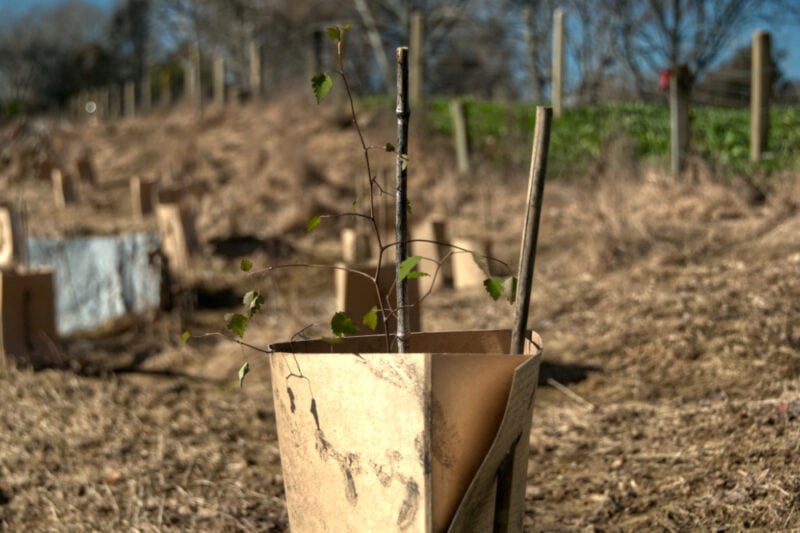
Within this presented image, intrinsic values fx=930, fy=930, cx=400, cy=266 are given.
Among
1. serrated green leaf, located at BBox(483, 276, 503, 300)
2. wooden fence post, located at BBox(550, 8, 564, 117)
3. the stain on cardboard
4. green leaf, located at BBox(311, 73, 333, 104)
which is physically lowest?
the stain on cardboard

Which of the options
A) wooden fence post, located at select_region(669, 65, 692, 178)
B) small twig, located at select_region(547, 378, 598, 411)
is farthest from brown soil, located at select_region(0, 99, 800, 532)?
wooden fence post, located at select_region(669, 65, 692, 178)

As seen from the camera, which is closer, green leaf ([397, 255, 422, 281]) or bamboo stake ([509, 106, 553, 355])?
green leaf ([397, 255, 422, 281])

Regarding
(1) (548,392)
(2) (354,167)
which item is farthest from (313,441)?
(2) (354,167)

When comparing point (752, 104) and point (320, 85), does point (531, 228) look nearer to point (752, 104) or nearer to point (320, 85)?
point (320, 85)

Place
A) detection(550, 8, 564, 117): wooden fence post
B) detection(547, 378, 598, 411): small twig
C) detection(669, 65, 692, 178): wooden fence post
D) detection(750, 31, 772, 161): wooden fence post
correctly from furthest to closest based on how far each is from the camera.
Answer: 1. detection(550, 8, 564, 117): wooden fence post
2. detection(750, 31, 772, 161): wooden fence post
3. detection(669, 65, 692, 178): wooden fence post
4. detection(547, 378, 598, 411): small twig

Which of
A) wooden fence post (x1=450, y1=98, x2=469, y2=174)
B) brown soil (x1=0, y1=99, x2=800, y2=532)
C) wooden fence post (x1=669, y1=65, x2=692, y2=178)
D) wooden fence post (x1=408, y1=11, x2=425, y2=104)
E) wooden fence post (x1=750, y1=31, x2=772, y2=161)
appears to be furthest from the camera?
wooden fence post (x1=408, y1=11, x2=425, y2=104)

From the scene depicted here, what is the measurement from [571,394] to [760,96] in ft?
15.3

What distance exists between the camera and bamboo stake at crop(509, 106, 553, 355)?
181 centimetres

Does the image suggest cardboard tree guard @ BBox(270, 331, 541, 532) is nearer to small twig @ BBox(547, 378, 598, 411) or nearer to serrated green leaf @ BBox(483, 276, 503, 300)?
serrated green leaf @ BBox(483, 276, 503, 300)

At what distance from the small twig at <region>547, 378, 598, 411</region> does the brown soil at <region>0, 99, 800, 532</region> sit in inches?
0.8

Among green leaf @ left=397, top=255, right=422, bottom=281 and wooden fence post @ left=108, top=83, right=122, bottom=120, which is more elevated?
wooden fence post @ left=108, top=83, right=122, bottom=120

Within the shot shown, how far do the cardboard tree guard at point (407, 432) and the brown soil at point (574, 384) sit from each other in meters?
1.03

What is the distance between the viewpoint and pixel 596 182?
27.6 feet

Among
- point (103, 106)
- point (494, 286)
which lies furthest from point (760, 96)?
point (103, 106)
